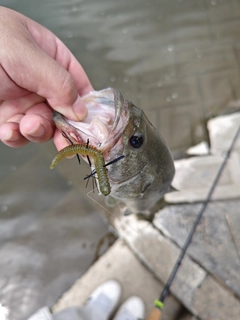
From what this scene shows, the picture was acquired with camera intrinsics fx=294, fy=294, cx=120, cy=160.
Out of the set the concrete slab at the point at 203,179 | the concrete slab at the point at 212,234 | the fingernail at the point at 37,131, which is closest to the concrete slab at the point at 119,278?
the concrete slab at the point at 212,234

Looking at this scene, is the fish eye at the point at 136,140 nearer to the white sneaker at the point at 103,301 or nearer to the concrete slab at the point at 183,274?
the concrete slab at the point at 183,274

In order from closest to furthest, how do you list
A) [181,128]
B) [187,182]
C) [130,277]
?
[130,277]
[187,182]
[181,128]

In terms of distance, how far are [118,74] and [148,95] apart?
0.56 m

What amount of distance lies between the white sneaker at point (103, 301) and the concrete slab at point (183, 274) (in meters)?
0.33

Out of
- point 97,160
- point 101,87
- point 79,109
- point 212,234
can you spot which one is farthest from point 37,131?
point 101,87

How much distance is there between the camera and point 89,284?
249 centimetres

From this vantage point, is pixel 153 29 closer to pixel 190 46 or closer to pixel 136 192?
pixel 190 46

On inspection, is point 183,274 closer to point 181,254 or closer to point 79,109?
point 181,254

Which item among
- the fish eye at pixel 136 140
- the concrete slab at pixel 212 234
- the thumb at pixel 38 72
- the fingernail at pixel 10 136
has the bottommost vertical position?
the concrete slab at pixel 212 234

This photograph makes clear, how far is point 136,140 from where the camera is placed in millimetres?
1193

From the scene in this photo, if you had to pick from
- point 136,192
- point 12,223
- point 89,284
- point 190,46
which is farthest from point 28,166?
point 190,46

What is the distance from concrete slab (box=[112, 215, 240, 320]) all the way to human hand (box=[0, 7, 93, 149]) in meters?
1.35

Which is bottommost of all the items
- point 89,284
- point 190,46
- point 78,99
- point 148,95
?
point 89,284

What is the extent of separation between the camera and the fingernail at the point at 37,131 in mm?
1339
